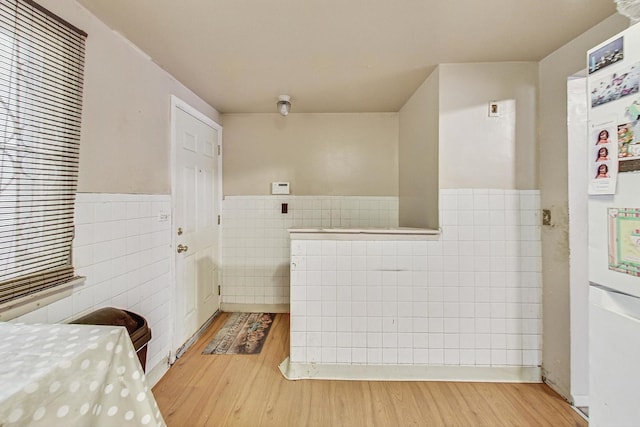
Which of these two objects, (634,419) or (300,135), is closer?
(634,419)

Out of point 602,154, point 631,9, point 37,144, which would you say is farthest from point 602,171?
point 37,144

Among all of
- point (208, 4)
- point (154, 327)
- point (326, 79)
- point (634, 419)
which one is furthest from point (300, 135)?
point (634, 419)

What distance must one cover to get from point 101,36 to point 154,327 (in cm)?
183

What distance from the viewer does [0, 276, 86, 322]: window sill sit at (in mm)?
996

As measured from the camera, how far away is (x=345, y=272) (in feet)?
6.22

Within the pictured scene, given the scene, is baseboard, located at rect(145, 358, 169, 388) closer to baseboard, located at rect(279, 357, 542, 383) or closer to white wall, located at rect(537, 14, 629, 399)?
baseboard, located at rect(279, 357, 542, 383)

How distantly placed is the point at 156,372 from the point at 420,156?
2.64 m

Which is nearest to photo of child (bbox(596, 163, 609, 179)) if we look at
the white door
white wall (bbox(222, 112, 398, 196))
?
white wall (bbox(222, 112, 398, 196))

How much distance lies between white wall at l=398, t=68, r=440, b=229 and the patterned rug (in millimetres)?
1767

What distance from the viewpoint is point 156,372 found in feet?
5.99

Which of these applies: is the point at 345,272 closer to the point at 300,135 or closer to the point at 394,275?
the point at 394,275

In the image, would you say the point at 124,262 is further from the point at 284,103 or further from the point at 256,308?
the point at 284,103

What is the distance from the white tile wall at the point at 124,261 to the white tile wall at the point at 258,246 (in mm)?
979

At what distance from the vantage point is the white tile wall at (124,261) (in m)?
1.32
